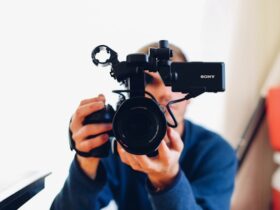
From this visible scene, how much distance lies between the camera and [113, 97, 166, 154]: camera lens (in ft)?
1.38

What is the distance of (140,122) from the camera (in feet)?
1.42

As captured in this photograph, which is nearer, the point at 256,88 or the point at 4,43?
the point at 4,43

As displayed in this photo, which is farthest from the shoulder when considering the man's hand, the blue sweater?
the man's hand

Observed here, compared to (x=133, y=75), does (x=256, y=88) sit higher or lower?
lower

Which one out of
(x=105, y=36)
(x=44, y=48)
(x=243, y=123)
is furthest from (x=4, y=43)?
(x=243, y=123)

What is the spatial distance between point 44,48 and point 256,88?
61 cm

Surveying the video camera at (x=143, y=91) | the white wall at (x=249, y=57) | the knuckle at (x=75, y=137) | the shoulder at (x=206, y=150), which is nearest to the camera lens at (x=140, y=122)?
the video camera at (x=143, y=91)

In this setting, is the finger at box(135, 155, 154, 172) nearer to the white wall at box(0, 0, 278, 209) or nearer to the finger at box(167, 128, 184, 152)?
the finger at box(167, 128, 184, 152)

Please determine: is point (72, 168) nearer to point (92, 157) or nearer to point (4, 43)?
point (92, 157)

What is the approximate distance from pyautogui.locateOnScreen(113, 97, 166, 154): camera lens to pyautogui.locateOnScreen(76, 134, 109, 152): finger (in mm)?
79

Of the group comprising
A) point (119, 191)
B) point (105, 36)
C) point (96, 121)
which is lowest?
point (119, 191)

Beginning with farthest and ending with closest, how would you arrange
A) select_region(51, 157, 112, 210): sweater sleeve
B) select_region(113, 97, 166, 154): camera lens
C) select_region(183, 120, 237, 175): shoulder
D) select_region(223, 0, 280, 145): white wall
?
select_region(223, 0, 280, 145): white wall, select_region(183, 120, 237, 175): shoulder, select_region(51, 157, 112, 210): sweater sleeve, select_region(113, 97, 166, 154): camera lens

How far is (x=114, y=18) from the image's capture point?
714 mm

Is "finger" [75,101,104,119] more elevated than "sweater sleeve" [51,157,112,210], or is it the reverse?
"finger" [75,101,104,119]
